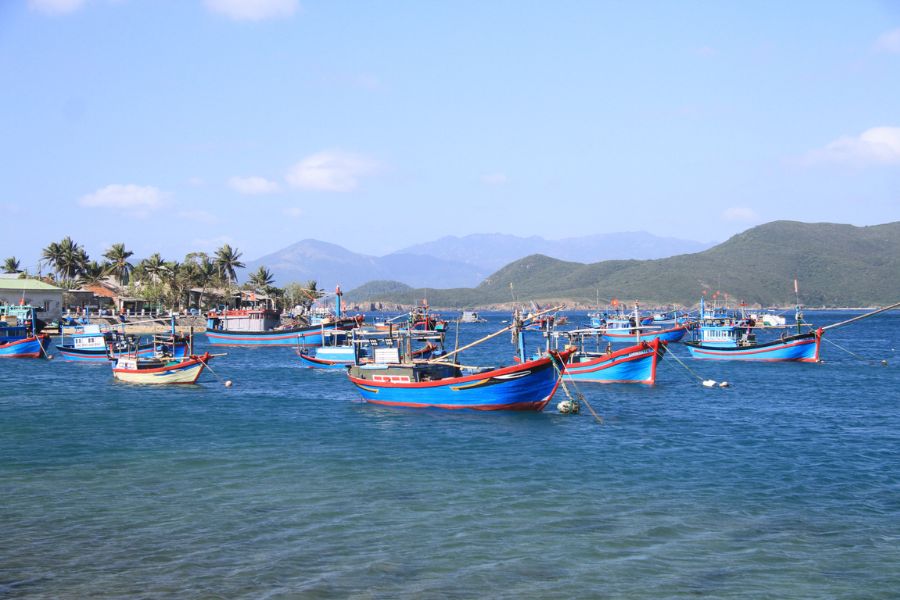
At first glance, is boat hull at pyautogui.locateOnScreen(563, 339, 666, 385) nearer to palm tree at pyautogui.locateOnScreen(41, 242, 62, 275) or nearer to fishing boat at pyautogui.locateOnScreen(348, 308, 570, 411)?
fishing boat at pyautogui.locateOnScreen(348, 308, 570, 411)

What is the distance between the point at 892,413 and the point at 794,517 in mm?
25446

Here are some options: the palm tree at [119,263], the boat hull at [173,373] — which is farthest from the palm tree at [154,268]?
the boat hull at [173,373]

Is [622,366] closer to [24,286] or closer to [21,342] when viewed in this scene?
[21,342]

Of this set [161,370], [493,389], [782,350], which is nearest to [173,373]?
[161,370]

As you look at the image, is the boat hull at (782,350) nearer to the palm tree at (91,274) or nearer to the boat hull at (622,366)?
the boat hull at (622,366)

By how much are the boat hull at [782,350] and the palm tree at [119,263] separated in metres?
115

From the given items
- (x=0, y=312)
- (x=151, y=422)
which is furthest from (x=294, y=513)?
(x=0, y=312)

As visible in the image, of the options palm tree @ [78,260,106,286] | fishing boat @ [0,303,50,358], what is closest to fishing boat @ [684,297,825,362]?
fishing boat @ [0,303,50,358]

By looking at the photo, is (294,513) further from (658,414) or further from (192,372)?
(192,372)

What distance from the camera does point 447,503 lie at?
23281 mm

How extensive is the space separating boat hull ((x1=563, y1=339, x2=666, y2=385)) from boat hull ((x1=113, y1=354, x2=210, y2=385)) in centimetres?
2580

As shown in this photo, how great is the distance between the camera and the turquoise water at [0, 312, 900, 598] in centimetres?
1736

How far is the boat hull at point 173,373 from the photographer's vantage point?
55.1 metres

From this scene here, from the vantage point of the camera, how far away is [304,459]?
97.7 ft
